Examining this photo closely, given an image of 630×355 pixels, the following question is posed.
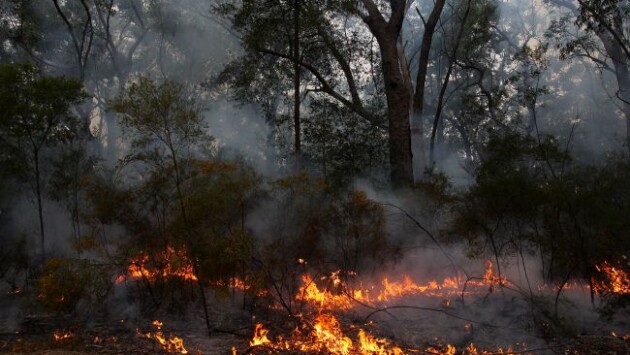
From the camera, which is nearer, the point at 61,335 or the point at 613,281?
the point at 613,281

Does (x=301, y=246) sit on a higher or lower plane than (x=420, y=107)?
lower

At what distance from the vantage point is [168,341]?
7375mm

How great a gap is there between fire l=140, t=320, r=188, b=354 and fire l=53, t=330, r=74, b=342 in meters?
1.09

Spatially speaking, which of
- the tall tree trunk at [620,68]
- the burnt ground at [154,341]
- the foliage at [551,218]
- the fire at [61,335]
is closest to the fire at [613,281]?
the foliage at [551,218]

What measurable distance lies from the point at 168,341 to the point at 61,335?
5.45ft

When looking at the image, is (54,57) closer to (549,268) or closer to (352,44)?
(352,44)

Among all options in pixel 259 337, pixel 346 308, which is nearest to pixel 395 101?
pixel 346 308

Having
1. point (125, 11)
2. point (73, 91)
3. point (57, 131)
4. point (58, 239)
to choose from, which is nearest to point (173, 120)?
point (73, 91)

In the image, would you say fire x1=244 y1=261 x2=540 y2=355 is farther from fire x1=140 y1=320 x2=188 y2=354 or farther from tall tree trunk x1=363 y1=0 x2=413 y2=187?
tall tree trunk x1=363 y1=0 x2=413 y2=187

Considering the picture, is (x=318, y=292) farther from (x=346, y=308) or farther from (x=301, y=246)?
(x=301, y=246)

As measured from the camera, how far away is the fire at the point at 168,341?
7.06 meters

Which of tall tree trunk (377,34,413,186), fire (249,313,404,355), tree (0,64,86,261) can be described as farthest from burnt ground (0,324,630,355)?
tall tree trunk (377,34,413,186)

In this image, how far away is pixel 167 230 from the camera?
27.3ft

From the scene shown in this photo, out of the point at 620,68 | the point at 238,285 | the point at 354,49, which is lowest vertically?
the point at 238,285
